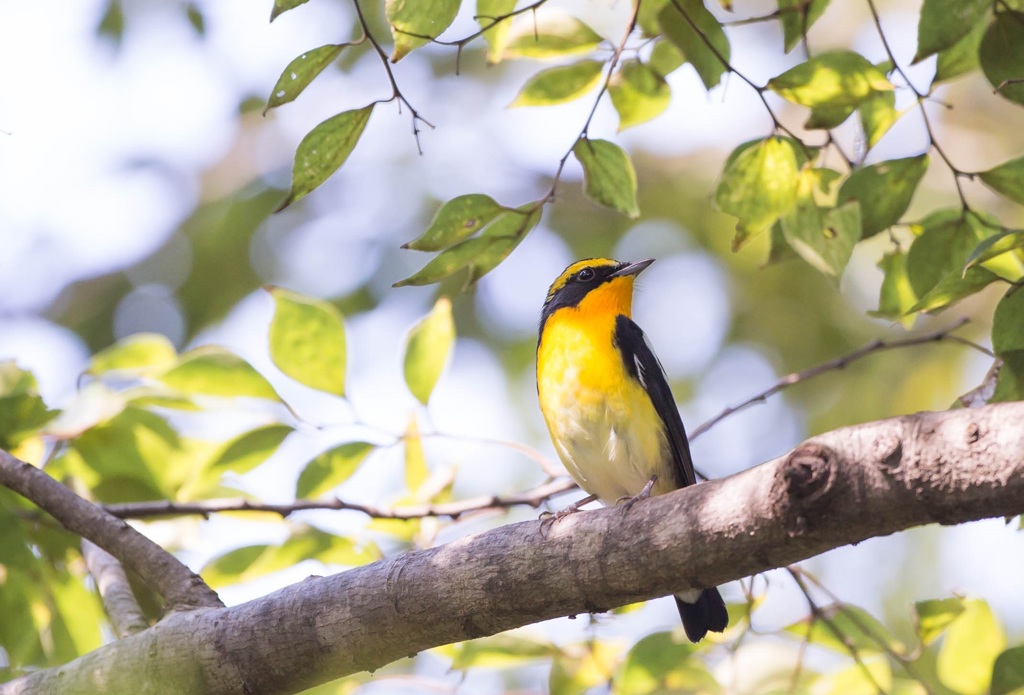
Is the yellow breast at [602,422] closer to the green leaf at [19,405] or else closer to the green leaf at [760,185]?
the green leaf at [760,185]

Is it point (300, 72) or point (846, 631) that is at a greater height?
point (300, 72)

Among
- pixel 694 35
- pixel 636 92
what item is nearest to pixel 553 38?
pixel 636 92

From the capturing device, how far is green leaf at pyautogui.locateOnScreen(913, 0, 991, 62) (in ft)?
8.50

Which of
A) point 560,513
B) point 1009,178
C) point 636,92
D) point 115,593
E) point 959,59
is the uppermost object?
point 636,92

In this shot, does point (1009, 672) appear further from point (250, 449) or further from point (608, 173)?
point (250, 449)

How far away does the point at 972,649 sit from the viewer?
310 centimetres

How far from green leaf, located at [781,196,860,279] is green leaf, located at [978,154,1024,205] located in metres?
0.35

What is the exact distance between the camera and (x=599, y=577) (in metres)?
2.33

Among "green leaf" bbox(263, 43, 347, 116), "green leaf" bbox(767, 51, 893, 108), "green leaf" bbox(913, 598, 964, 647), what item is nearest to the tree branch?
"green leaf" bbox(263, 43, 347, 116)

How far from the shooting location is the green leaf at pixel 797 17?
2.95m

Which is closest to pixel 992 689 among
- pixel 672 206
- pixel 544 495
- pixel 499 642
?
pixel 499 642

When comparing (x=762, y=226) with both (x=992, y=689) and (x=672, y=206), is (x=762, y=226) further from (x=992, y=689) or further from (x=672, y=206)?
(x=672, y=206)

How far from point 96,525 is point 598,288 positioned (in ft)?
8.92

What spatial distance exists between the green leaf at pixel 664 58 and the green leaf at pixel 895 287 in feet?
2.94
